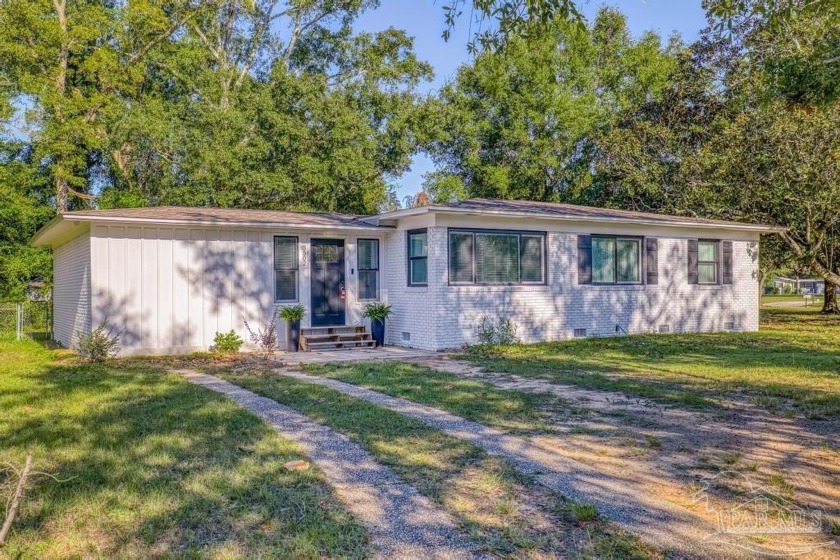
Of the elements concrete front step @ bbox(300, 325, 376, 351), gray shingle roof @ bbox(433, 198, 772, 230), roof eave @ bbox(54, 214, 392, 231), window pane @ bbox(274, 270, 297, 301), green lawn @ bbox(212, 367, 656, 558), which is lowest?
green lawn @ bbox(212, 367, 656, 558)

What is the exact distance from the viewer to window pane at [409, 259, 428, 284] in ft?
42.0

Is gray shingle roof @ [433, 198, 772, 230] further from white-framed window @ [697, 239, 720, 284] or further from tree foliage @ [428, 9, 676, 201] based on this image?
tree foliage @ [428, 9, 676, 201]

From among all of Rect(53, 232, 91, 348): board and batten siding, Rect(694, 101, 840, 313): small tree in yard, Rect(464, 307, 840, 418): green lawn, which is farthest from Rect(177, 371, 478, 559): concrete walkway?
Rect(694, 101, 840, 313): small tree in yard

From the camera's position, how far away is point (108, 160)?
24719mm

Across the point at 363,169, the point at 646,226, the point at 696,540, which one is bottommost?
the point at 696,540

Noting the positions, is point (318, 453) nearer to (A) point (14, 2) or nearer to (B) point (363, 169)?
(B) point (363, 169)

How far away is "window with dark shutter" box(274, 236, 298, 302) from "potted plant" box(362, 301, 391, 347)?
1562 millimetres

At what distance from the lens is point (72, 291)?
535 inches

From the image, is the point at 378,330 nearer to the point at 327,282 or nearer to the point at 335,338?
the point at 335,338

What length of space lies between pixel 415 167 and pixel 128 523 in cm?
2387

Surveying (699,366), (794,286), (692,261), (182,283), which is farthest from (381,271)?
(794,286)

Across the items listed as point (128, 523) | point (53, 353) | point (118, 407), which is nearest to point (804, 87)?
point (128, 523)

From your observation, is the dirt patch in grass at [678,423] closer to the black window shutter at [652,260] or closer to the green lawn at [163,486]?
the green lawn at [163,486]
